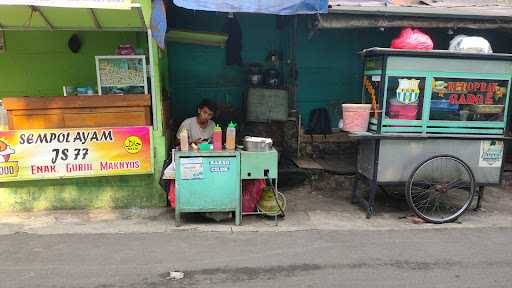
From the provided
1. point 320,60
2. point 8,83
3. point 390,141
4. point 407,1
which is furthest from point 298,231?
point 8,83

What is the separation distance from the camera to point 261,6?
555 cm

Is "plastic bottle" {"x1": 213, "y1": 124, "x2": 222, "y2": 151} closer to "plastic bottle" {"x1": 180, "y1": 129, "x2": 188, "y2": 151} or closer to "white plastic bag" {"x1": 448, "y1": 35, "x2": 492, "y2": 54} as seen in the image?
"plastic bottle" {"x1": 180, "y1": 129, "x2": 188, "y2": 151}

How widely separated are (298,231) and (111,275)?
7.28 feet

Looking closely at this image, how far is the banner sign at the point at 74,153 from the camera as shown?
5.32 meters

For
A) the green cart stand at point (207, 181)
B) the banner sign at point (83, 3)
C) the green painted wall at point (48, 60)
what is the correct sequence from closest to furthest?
the banner sign at point (83, 3), the green cart stand at point (207, 181), the green painted wall at point (48, 60)

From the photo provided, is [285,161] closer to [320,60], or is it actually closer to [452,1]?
[320,60]

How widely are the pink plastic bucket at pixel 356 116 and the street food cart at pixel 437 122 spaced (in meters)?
0.11

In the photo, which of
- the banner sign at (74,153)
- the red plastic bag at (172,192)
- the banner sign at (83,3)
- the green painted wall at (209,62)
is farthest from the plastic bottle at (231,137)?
the green painted wall at (209,62)

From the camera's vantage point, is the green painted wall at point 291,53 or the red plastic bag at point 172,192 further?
the green painted wall at point 291,53

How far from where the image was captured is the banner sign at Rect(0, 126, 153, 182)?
17.5ft

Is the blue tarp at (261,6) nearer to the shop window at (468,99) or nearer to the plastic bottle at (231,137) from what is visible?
the plastic bottle at (231,137)

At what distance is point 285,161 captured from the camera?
745cm

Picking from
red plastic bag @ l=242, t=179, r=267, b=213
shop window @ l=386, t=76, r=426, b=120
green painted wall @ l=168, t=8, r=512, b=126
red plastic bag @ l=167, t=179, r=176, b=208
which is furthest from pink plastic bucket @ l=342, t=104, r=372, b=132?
red plastic bag @ l=167, t=179, r=176, b=208

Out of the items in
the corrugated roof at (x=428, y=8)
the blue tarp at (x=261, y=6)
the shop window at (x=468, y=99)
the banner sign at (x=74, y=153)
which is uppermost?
the corrugated roof at (x=428, y=8)
